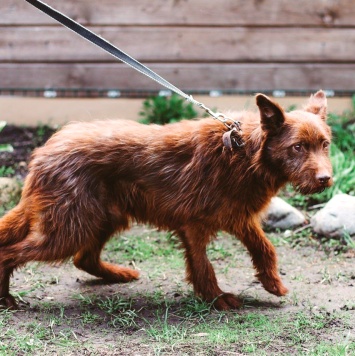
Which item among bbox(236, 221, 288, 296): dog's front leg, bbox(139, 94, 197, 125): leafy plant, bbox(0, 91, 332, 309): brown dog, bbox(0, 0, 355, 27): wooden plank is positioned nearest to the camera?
bbox(0, 91, 332, 309): brown dog

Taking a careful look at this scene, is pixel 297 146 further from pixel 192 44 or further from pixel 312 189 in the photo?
pixel 192 44

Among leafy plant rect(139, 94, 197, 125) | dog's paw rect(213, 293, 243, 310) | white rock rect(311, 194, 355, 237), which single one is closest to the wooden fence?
leafy plant rect(139, 94, 197, 125)

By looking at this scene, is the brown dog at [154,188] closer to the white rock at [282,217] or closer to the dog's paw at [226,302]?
the dog's paw at [226,302]

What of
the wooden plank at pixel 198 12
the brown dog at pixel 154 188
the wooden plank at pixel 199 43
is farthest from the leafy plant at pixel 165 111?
the brown dog at pixel 154 188

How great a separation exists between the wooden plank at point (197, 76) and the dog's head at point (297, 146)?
3.88m

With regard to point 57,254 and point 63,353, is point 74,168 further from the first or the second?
point 63,353

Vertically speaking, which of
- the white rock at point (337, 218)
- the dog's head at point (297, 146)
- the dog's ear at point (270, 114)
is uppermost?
the dog's ear at point (270, 114)

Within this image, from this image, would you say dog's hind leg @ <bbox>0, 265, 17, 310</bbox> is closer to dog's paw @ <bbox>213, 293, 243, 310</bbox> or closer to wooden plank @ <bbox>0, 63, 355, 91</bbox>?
dog's paw @ <bbox>213, 293, 243, 310</bbox>

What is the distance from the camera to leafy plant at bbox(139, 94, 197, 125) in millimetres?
8000

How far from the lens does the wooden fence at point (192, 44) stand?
26.8 feet

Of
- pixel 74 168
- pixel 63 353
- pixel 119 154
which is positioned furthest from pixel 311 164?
pixel 63 353

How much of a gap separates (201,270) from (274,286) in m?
0.57

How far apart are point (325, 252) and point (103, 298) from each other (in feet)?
6.93

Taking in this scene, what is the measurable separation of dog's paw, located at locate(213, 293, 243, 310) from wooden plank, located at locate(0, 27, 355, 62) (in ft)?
13.6
